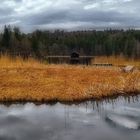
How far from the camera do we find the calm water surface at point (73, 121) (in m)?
9.95

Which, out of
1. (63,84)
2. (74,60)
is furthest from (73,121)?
(74,60)

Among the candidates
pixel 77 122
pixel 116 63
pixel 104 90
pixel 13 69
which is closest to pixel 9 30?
pixel 116 63

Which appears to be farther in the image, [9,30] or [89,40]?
[89,40]

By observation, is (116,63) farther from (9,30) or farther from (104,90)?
(9,30)

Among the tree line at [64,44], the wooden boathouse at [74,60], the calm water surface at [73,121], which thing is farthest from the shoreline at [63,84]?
the tree line at [64,44]

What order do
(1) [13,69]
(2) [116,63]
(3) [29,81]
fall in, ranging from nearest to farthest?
(3) [29,81] < (1) [13,69] < (2) [116,63]

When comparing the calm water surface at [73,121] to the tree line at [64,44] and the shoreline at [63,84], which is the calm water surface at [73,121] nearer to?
the shoreline at [63,84]

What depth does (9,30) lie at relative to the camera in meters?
67.1

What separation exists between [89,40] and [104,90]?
76.4 metres

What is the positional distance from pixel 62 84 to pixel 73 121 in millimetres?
5683

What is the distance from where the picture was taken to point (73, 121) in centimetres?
1159

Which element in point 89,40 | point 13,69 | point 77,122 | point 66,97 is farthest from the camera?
point 89,40

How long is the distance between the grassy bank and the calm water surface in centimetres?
89

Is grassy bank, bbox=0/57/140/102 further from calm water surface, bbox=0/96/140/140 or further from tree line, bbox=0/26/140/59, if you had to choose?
tree line, bbox=0/26/140/59
